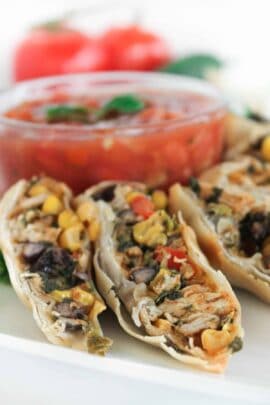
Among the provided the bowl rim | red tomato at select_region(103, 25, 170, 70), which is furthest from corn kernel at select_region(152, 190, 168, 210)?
red tomato at select_region(103, 25, 170, 70)

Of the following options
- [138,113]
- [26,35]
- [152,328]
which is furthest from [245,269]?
[26,35]

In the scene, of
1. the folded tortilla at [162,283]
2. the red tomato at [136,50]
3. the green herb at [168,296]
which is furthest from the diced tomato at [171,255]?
the red tomato at [136,50]

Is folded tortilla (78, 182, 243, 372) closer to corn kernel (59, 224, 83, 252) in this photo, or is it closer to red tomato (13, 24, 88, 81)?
corn kernel (59, 224, 83, 252)

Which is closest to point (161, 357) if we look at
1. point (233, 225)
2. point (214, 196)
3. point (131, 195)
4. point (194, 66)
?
point (233, 225)

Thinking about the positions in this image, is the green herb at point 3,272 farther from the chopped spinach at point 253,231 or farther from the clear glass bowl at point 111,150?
the chopped spinach at point 253,231

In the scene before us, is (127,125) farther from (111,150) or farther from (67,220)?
(67,220)

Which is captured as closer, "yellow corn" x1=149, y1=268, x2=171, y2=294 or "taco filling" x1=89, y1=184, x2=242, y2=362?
"taco filling" x1=89, y1=184, x2=242, y2=362
